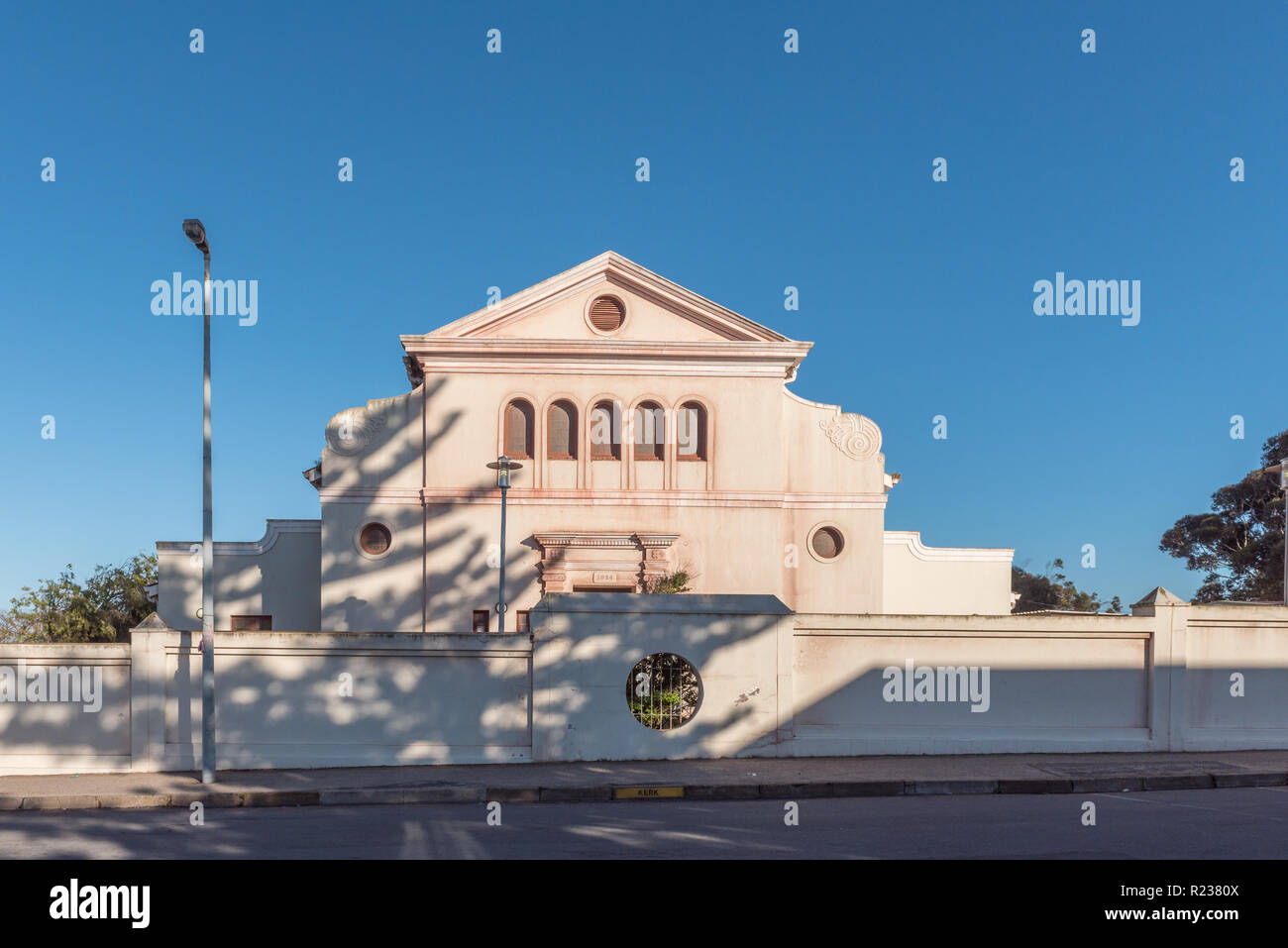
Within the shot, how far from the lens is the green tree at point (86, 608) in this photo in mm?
21422

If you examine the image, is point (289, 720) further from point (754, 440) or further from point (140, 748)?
point (754, 440)

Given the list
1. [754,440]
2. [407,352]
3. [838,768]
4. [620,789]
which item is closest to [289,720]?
[620,789]

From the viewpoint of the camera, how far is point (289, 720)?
11.6 meters

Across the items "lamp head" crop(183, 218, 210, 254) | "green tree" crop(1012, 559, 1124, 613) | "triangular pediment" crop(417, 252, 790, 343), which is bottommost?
→ "green tree" crop(1012, 559, 1124, 613)

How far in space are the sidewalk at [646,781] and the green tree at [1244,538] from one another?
32.3 m

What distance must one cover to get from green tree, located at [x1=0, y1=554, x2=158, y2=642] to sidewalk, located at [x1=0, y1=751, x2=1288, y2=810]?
37.9 ft

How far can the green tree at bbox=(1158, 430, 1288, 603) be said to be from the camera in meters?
37.7

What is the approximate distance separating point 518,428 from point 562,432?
1.11m

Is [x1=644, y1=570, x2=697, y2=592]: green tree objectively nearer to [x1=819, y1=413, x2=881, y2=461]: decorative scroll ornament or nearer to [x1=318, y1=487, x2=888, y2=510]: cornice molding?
[x1=318, y1=487, x2=888, y2=510]: cornice molding

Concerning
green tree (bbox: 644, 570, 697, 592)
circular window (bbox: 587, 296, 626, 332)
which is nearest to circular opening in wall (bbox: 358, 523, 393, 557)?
green tree (bbox: 644, 570, 697, 592)

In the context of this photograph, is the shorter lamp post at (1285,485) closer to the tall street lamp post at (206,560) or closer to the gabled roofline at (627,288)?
the gabled roofline at (627,288)

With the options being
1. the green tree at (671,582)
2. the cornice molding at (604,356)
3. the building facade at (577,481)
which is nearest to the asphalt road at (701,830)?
the green tree at (671,582)

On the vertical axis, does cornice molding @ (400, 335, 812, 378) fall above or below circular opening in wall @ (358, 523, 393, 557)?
above
